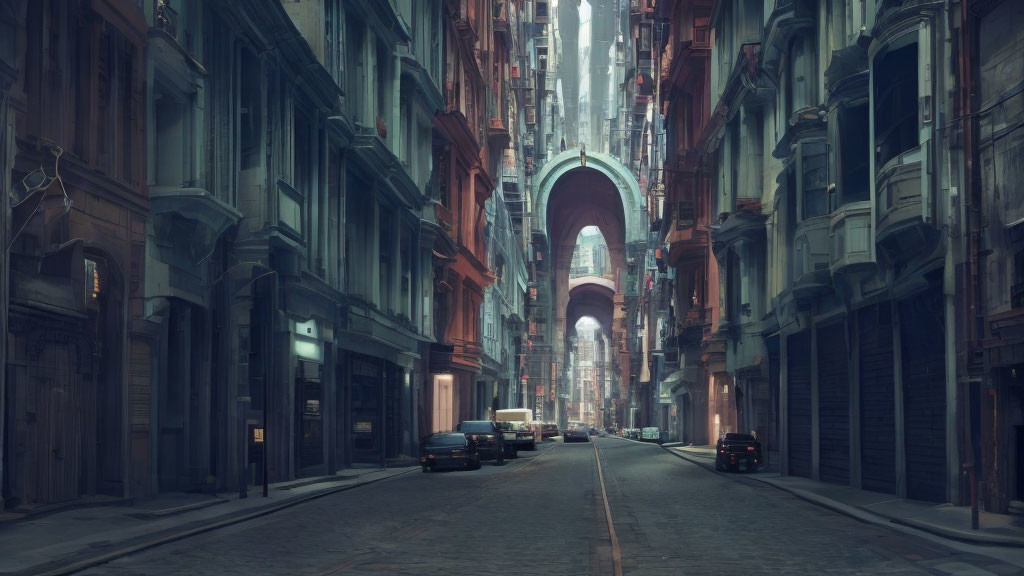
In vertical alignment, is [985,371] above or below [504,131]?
below

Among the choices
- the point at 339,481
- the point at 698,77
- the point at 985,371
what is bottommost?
the point at 339,481

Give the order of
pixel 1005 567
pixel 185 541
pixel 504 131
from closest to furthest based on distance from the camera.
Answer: pixel 1005 567 → pixel 185 541 → pixel 504 131

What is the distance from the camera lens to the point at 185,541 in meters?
17.1

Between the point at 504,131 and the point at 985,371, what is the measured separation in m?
66.6

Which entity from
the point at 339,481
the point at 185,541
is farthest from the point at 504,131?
the point at 185,541

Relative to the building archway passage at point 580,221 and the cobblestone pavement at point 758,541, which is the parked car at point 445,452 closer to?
the cobblestone pavement at point 758,541

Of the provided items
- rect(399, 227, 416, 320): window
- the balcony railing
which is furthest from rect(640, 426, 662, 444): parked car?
the balcony railing

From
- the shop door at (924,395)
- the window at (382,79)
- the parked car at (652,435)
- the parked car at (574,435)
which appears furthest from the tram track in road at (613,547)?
the parked car at (574,435)

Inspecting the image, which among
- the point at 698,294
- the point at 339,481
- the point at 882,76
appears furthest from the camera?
the point at 698,294

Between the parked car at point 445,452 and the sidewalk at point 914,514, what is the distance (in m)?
12.5

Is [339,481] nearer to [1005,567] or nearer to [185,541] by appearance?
[185,541]

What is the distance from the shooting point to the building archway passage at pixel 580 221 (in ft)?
442

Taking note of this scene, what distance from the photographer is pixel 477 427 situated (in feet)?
156

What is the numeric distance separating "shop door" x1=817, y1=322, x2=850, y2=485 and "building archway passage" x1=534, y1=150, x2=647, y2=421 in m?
98.3
